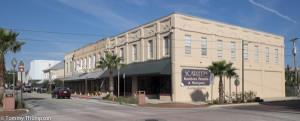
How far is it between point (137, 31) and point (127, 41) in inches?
92.1

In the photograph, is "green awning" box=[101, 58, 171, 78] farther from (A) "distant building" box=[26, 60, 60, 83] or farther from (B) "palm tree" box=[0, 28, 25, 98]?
(A) "distant building" box=[26, 60, 60, 83]

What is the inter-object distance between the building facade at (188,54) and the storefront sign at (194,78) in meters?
0.17

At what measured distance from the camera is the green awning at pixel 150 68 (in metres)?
25.6

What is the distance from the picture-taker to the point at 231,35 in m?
31.8

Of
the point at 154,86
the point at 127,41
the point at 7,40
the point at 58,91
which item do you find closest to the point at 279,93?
the point at 154,86

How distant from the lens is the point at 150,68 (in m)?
27.4

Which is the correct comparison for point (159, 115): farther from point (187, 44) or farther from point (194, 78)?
point (187, 44)

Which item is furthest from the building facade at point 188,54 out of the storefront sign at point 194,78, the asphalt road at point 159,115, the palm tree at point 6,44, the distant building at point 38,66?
the distant building at point 38,66

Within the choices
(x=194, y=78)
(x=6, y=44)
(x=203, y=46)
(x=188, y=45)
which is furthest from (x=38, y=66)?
(x=194, y=78)

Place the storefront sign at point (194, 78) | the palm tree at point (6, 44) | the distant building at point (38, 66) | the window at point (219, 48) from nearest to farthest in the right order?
the palm tree at point (6, 44), the storefront sign at point (194, 78), the window at point (219, 48), the distant building at point (38, 66)

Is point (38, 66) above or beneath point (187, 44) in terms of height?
above

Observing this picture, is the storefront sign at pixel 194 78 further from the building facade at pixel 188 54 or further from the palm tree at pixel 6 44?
the palm tree at pixel 6 44

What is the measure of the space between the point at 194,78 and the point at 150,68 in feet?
14.7

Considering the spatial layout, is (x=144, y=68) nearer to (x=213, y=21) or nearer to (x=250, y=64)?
(x=213, y=21)
